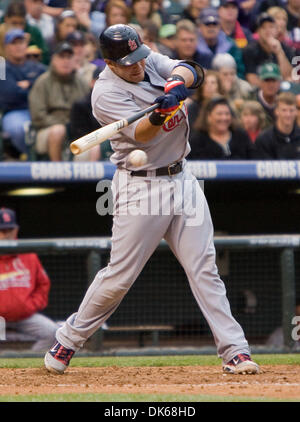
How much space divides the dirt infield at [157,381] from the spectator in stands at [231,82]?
3.89 meters

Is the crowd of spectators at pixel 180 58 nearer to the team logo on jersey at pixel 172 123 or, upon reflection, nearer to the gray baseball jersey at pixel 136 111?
the gray baseball jersey at pixel 136 111

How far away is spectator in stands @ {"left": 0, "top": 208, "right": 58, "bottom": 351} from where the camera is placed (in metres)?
6.74

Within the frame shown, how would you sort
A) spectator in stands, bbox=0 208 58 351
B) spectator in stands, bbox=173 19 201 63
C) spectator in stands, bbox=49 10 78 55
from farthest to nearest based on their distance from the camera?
spectator in stands, bbox=49 10 78 55, spectator in stands, bbox=173 19 201 63, spectator in stands, bbox=0 208 58 351

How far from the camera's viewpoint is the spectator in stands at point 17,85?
7.78m

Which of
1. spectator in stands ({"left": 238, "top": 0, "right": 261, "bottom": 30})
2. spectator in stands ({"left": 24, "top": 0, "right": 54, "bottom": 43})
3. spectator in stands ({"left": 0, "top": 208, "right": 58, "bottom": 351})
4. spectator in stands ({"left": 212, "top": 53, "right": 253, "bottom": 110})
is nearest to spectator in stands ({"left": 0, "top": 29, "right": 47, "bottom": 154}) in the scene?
spectator in stands ({"left": 24, "top": 0, "right": 54, "bottom": 43})

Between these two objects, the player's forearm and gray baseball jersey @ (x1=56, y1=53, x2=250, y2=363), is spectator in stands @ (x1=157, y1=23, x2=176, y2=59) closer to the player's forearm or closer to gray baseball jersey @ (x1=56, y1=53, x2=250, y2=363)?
gray baseball jersey @ (x1=56, y1=53, x2=250, y2=363)

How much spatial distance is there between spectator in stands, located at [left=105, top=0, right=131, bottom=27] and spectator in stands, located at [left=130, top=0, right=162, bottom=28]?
0.28 m

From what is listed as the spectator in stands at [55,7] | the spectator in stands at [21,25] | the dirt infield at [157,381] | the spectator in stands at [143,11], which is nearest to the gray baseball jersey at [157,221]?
the dirt infield at [157,381]

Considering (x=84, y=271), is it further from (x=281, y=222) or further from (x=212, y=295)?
(x=212, y=295)

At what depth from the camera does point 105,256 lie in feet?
25.4

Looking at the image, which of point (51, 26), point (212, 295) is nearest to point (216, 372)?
point (212, 295)

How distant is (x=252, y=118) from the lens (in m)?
8.39

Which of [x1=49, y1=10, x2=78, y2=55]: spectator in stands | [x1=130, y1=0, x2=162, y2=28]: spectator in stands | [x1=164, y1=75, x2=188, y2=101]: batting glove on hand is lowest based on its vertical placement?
[x1=164, y1=75, x2=188, y2=101]: batting glove on hand

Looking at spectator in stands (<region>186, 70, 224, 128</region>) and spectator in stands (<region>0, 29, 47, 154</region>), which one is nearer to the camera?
spectator in stands (<region>0, 29, 47, 154</region>)
